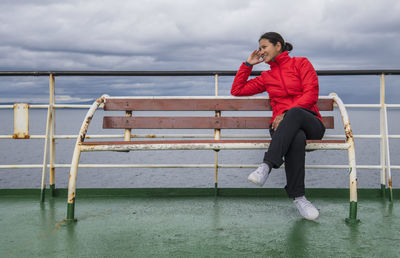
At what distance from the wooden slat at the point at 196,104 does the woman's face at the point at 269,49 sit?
0.42 metres

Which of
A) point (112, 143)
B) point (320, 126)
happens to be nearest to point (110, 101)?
point (112, 143)

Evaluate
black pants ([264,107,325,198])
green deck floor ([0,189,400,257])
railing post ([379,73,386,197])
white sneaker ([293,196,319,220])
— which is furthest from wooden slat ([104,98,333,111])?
railing post ([379,73,386,197])

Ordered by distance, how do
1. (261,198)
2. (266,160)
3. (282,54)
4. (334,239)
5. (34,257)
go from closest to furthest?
1. (34,257)
2. (334,239)
3. (266,160)
4. (282,54)
5. (261,198)

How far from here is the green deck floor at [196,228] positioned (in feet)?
7.51

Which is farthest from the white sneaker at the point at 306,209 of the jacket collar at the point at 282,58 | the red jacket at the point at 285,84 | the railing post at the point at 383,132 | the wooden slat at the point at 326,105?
the railing post at the point at 383,132

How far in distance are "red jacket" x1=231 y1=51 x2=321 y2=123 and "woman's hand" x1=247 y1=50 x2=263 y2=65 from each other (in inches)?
2.5

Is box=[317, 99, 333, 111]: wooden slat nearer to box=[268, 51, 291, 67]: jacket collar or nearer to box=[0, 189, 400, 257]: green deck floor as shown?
box=[268, 51, 291, 67]: jacket collar

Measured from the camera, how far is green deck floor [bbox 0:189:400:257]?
90.1 inches

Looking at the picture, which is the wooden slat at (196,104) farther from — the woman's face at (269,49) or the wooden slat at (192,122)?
the woman's face at (269,49)

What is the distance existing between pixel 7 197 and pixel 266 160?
2.76 m

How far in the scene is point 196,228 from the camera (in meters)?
2.74

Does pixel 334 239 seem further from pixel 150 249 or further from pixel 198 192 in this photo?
pixel 198 192

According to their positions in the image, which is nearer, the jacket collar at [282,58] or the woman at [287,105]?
the woman at [287,105]

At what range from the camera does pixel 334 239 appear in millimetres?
2488
